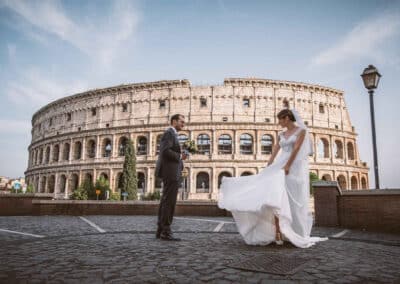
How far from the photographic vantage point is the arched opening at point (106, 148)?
3950 cm

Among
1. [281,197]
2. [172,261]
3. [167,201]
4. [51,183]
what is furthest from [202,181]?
[172,261]

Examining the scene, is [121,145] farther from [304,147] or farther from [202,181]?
[304,147]

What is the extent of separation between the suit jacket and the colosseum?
28.6 metres

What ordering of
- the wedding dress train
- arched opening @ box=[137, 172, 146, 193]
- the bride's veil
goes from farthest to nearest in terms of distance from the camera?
arched opening @ box=[137, 172, 146, 193] → the bride's veil → the wedding dress train

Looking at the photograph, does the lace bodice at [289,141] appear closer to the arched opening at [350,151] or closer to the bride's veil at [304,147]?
the bride's veil at [304,147]

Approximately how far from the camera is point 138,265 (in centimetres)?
293

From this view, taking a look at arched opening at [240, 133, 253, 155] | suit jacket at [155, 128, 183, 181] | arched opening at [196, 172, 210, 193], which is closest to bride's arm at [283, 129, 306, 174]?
suit jacket at [155, 128, 183, 181]

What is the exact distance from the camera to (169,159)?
5070mm

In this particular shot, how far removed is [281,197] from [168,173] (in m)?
1.91

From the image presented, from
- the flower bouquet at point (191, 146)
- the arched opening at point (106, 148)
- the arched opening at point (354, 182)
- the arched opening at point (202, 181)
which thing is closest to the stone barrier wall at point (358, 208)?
the flower bouquet at point (191, 146)

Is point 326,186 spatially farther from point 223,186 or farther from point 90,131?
point 90,131

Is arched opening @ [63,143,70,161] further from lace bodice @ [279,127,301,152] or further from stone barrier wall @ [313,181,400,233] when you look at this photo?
lace bodice @ [279,127,301,152]

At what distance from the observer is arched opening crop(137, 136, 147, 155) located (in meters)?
38.2

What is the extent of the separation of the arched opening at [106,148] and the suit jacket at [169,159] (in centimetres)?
3631
